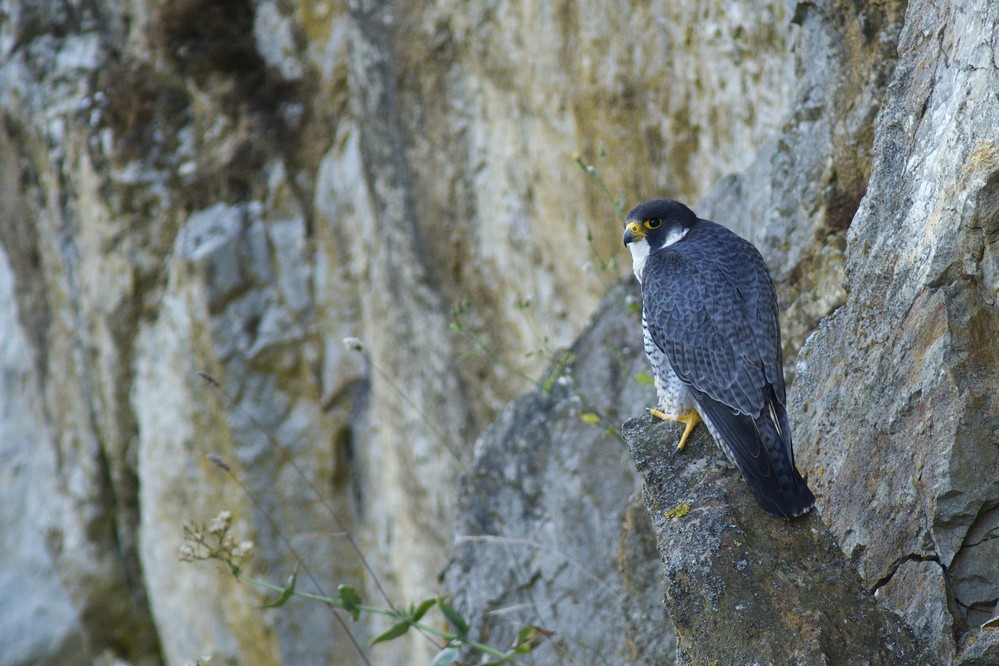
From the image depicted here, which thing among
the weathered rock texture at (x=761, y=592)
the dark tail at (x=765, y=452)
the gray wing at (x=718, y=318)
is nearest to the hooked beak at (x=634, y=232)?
the gray wing at (x=718, y=318)

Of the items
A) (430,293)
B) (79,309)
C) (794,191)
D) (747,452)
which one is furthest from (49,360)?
(747,452)

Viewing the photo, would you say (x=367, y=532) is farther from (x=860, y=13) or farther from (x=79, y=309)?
(x=860, y=13)

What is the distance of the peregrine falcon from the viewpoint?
2561 mm

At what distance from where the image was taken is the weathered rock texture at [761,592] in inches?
88.1

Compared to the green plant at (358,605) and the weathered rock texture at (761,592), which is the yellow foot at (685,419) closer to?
the weathered rock texture at (761,592)

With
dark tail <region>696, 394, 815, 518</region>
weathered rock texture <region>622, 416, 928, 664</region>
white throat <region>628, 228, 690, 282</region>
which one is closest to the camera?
weathered rock texture <region>622, 416, 928, 664</region>

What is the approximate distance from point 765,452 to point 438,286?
16.7 feet

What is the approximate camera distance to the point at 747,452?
8.32 ft

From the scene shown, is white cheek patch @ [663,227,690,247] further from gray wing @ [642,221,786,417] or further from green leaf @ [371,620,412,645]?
green leaf @ [371,620,412,645]

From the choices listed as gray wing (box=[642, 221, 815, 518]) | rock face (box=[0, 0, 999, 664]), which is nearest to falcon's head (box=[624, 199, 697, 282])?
gray wing (box=[642, 221, 815, 518])

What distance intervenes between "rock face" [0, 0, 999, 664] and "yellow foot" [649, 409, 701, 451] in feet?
1.56

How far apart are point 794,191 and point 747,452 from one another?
5.56ft

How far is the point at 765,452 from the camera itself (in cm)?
252

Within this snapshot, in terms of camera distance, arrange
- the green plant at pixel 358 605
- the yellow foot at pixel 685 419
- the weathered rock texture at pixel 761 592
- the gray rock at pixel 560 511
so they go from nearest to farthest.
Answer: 1. the weathered rock texture at pixel 761 592
2. the green plant at pixel 358 605
3. the yellow foot at pixel 685 419
4. the gray rock at pixel 560 511
